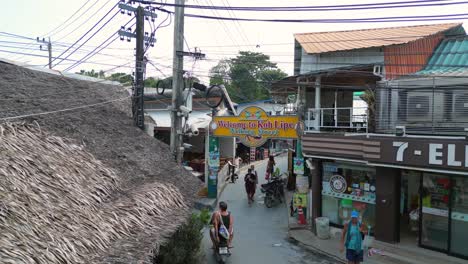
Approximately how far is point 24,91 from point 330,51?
10539mm

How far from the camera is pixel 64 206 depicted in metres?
4.56

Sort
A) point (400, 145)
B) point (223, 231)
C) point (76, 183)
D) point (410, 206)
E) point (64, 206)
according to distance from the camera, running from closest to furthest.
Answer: point (64, 206)
point (76, 183)
point (223, 231)
point (400, 145)
point (410, 206)

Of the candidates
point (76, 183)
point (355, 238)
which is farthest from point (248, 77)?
point (76, 183)

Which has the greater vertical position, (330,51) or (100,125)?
(330,51)

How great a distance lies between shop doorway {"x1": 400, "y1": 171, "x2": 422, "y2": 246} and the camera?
11844 millimetres

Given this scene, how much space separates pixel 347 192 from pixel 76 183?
977 cm

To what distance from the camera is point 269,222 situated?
50.4ft

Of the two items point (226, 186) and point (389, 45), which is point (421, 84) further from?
point (226, 186)

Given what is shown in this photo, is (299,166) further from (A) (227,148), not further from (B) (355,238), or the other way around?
(A) (227,148)

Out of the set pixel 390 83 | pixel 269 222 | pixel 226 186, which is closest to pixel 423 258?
pixel 390 83

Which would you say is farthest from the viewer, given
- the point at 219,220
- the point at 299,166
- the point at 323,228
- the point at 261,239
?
the point at 299,166

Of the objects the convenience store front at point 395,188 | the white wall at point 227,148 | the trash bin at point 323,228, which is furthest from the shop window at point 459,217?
the white wall at point 227,148

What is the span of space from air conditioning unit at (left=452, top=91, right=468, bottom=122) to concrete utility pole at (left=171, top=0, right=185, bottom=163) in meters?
7.99

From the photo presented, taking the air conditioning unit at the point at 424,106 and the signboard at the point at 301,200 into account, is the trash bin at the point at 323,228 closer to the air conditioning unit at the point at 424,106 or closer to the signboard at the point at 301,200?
the signboard at the point at 301,200
